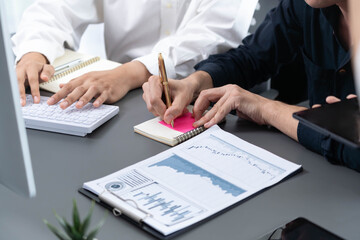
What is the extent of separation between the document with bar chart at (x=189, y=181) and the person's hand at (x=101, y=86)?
0.33m

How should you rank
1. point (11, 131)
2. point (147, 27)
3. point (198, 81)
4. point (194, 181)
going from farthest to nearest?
point (147, 27)
point (198, 81)
point (194, 181)
point (11, 131)

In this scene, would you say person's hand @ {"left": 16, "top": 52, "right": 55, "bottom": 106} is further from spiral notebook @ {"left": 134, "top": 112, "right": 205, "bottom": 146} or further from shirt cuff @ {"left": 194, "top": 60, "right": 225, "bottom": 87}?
shirt cuff @ {"left": 194, "top": 60, "right": 225, "bottom": 87}

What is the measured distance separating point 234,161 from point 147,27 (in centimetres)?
106

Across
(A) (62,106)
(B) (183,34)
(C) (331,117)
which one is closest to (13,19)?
(B) (183,34)

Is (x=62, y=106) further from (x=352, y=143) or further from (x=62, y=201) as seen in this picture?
(x=352, y=143)

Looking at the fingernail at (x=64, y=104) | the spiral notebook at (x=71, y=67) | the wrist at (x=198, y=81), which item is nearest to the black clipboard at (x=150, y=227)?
the fingernail at (x=64, y=104)

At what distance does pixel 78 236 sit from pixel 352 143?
1.16 ft

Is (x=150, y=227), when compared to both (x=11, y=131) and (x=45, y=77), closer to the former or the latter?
(x=11, y=131)

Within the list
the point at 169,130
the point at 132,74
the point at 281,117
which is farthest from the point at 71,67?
the point at 281,117

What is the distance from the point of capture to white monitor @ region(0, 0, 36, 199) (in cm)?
56

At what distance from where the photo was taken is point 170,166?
0.98 m

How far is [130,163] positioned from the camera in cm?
101

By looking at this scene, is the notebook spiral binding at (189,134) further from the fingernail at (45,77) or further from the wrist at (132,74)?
the fingernail at (45,77)

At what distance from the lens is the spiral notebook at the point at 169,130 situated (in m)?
1.08
